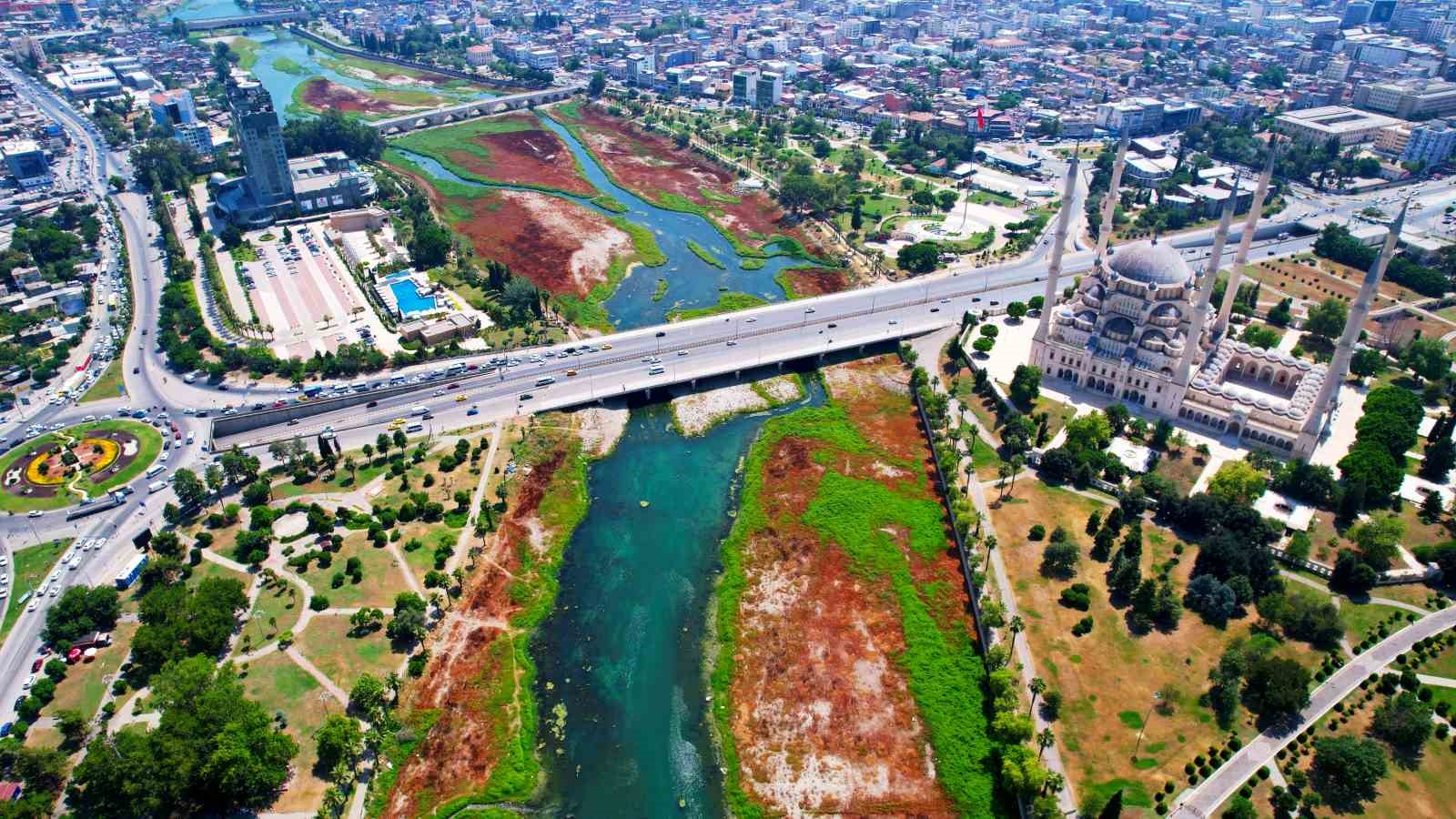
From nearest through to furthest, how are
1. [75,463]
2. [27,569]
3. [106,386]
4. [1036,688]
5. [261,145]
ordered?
[1036,688] < [27,569] < [75,463] < [106,386] < [261,145]

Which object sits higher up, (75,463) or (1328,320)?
(1328,320)

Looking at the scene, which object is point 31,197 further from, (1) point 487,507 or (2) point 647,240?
(1) point 487,507

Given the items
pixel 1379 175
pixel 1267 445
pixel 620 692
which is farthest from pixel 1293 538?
pixel 1379 175

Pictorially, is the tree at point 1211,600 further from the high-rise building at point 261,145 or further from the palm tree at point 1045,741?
the high-rise building at point 261,145

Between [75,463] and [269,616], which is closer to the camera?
[269,616]

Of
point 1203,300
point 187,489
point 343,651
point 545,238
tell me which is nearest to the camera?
point 343,651

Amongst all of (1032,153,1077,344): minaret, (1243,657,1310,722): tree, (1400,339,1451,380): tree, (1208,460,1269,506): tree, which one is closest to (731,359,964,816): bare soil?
(1243,657,1310,722): tree

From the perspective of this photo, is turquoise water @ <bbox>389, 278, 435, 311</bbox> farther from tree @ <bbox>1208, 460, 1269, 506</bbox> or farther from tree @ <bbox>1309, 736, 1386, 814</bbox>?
tree @ <bbox>1309, 736, 1386, 814</bbox>

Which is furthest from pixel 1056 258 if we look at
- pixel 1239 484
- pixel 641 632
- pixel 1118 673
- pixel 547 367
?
pixel 641 632

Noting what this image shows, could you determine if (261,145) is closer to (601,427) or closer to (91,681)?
(601,427)
